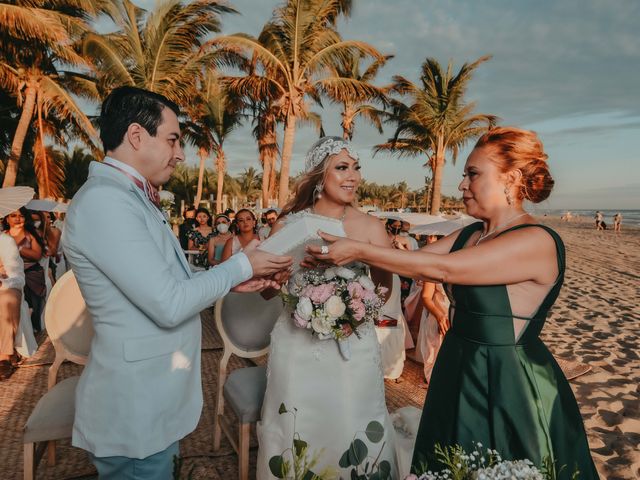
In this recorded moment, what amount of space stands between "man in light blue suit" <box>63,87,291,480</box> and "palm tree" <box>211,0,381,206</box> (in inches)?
502

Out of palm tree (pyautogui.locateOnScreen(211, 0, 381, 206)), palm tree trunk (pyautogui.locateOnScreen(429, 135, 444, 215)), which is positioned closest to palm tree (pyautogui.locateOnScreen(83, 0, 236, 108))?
palm tree (pyautogui.locateOnScreen(211, 0, 381, 206))

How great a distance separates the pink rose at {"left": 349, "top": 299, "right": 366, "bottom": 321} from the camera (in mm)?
2121

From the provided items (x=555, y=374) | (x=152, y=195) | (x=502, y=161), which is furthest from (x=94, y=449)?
(x=502, y=161)

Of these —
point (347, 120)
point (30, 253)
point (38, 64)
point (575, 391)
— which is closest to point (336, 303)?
point (575, 391)

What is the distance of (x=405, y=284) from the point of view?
7219 millimetres

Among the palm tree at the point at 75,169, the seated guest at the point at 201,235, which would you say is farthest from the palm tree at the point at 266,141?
the palm tree at the point at 75,169

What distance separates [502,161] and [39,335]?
7361 mm

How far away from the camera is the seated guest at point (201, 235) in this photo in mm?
8740

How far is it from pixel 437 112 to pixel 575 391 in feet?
61.1

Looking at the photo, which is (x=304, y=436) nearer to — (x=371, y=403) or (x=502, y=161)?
(x=371, y=403)

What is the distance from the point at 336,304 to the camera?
209 cm

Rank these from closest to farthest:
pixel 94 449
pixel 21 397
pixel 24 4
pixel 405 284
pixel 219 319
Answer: pixel 94 449 → pixel 219 319 → pixel 21 397 → pixel 405 284 → pixel 24 4

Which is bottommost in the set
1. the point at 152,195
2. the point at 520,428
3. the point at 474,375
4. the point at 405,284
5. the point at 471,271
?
the point at 405,284

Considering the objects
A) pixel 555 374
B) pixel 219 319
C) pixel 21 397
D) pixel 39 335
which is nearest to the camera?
pixel 555 374
